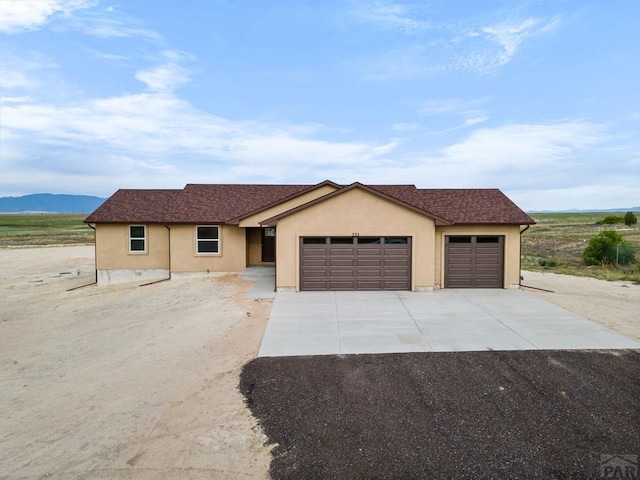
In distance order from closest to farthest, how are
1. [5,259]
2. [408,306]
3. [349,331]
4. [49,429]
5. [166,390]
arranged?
[49,429] → [166,390] → [349,331] → [408,306] → [5,259]

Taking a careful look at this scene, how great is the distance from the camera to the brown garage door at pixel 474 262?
627 inches

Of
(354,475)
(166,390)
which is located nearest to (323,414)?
(354,475)

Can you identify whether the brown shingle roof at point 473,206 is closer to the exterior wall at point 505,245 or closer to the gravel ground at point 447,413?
the exterior wall at point 505,245

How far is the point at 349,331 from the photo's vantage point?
10.4 m

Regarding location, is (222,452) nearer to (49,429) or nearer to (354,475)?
(354,475)

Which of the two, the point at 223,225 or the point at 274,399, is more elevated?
the point at 223,225

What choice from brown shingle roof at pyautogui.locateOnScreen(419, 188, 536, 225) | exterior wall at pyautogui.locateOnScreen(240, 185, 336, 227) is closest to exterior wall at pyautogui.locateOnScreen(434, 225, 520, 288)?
brown shingle roof at pyautogui.locateOnScreen(419, 188, 536, 225)

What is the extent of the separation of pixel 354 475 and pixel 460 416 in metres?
2.23

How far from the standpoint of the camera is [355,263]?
50.2 feet

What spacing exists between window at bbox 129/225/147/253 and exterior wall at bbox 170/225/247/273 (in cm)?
168

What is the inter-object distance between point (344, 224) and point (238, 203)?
7.42 meters

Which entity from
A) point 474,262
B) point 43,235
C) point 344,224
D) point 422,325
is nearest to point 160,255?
point 344,224

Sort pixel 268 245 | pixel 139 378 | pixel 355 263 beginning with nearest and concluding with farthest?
1. pixel 139 378
2. pixel 355 263
3. pixel 268 245

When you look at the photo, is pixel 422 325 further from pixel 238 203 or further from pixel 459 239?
pixel 238 203
